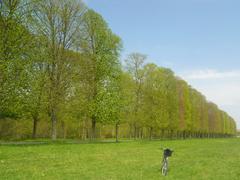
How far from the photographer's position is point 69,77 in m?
43.6

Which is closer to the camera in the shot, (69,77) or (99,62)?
(69,77)

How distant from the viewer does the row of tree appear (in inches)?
1177

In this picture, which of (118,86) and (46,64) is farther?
(118,86)

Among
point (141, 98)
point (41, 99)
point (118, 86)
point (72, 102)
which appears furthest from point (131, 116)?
point (41, 99)

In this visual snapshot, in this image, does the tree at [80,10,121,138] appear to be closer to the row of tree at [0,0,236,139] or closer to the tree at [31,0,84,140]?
the row of tree at [0,0,236,139]

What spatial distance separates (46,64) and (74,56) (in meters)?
4.44

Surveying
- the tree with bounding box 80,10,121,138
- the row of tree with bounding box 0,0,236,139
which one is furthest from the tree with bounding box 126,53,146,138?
the tree with bounding box 80,10,121,138

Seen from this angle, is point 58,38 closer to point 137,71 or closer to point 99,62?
point 99,62

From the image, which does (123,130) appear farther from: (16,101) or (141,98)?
(16,101)

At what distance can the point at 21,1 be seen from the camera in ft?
101

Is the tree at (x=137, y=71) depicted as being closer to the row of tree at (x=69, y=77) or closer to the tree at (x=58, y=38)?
the row of tree at (x=69, y=77)

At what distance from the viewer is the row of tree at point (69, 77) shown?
29.9m

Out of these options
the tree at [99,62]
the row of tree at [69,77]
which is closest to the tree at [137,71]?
the row of tree at [69,77]

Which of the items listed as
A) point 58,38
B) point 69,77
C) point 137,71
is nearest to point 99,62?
point 69,77
